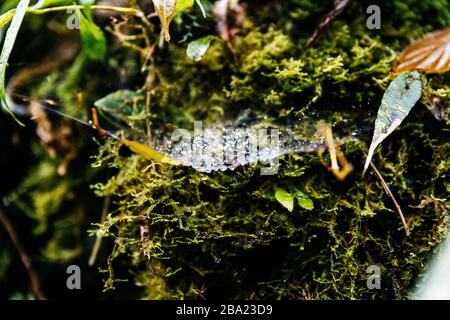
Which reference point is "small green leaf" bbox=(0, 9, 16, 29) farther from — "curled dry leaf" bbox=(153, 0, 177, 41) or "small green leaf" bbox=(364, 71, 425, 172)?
"small green leaf" bbox=(364, 71, 425, 172)

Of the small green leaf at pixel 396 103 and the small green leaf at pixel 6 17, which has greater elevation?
the small green leaf at pixel 6 17

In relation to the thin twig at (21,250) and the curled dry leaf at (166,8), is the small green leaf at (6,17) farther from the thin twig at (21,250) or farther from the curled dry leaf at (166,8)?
the thin twig at (21,250)

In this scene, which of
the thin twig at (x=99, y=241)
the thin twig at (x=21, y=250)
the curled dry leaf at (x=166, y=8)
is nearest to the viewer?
the curled dry leaf at (x=166, y=8)

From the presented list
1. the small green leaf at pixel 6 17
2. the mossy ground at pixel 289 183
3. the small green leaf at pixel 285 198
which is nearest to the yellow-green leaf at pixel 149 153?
the mossy ground at pixel 289 183

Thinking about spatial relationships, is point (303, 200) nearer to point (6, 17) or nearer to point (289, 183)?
point (289, 183)

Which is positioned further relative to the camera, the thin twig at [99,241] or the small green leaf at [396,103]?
the thin twig at [99,241]

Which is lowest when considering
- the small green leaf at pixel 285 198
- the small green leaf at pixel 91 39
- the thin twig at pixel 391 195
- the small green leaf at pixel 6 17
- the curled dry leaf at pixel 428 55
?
the thin twig at pixel 391 195

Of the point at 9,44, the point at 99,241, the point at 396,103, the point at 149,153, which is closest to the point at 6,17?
the point at 9,44
